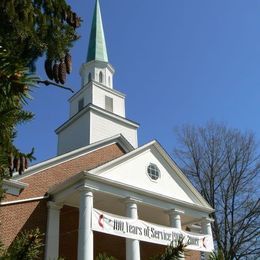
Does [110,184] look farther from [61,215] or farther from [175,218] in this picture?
[175,218]

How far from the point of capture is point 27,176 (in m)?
16.4

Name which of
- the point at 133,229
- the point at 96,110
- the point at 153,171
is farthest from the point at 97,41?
the point at 133,229

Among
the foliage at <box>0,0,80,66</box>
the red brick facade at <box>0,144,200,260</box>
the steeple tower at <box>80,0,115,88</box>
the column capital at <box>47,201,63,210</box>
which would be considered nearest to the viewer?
the foliage at <box>0,0,80,66</box>

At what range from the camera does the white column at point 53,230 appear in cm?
1559

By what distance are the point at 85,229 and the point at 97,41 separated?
19929mm

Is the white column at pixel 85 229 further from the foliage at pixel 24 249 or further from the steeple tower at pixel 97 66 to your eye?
the steeple tower at pixel 97 66

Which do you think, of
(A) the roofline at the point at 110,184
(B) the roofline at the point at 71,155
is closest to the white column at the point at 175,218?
(A) the roofline at the point at 110,184

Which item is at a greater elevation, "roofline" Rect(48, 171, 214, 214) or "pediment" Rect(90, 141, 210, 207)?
"pediment" Rect(90, 141, 210, 207)

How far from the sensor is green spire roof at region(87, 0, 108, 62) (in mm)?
29391

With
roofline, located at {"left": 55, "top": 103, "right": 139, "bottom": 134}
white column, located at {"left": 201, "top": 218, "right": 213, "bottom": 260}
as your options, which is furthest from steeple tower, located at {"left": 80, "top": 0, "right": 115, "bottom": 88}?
white column, located at {"left": 201, "top": 218, "right": 213, "bottom": 260}

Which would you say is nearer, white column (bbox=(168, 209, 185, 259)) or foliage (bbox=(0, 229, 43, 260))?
foliage (bbox=(0, 229, 43, 260))

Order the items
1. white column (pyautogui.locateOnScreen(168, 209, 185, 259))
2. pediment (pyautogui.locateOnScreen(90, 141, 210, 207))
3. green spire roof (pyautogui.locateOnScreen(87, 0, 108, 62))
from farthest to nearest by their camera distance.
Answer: green spire roof (pyautogui.locateOnScreen(87, 0, 108, 62)) < white column (pyautogui.locateOnScreen(168, 209, 185, 259)) < pediment (pyautogui.locateOnScreen(90, 141, 210, 207))

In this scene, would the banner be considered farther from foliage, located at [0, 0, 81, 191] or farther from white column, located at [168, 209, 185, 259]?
foliage, located at [0, 0, 81, 191]

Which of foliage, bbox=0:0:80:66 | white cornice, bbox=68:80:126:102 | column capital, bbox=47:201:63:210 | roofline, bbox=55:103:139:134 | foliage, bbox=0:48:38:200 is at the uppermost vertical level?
white cornice, bbox=68:80:126:102
